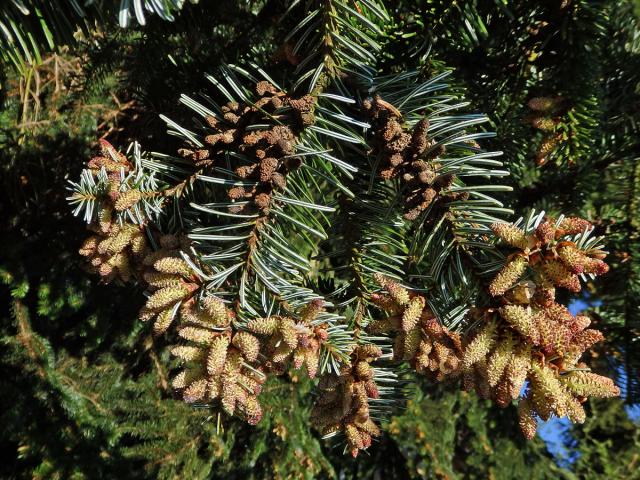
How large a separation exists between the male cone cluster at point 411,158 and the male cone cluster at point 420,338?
54 millimetres

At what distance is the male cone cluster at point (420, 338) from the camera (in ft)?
1.11

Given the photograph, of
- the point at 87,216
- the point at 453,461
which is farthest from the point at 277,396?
the point at 87,216

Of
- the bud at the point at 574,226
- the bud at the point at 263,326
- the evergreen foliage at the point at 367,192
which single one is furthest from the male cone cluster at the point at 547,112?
the bud at the point at 263,326

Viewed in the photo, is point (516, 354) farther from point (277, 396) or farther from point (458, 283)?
point (277, 396)

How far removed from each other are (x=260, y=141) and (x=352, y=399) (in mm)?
186

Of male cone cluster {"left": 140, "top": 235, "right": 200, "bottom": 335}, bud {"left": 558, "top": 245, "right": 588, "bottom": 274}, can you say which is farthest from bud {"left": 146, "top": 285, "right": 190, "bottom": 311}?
bud {"left": 558, "top": 245, "right": 588, "bottom": 274}

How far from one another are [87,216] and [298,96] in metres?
0.16

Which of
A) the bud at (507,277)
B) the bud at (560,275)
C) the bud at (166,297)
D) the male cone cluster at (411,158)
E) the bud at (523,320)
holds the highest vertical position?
the male cone cluster at (411,158)

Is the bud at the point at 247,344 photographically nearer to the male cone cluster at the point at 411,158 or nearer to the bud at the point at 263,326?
the bud at the point at 263,326

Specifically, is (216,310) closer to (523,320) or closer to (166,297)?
(166,297)

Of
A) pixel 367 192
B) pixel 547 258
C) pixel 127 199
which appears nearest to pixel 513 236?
pixel 547 258

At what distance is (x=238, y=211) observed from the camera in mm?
354

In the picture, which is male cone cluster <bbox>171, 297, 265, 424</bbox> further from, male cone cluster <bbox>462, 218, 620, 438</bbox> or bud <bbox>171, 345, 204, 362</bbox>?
male cone cluster <bbox>462, 218, 620, 438</bbox>

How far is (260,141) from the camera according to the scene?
0.35 meters
